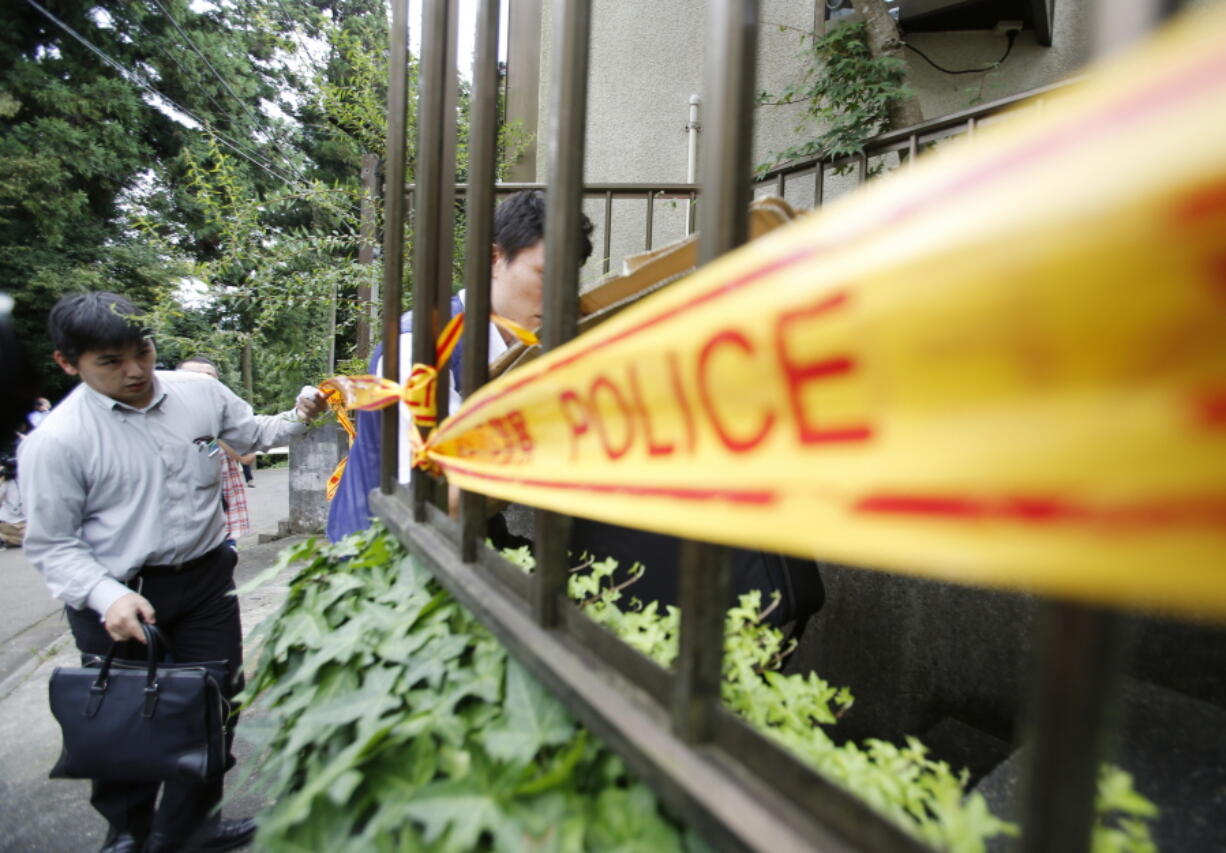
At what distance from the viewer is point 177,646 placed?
10.0ft

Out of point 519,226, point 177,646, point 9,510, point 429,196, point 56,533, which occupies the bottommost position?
point 9,510

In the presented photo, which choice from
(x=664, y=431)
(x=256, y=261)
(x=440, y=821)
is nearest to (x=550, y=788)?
(x=440, y=821)

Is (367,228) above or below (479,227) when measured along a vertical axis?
above

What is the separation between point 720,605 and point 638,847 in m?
0.27

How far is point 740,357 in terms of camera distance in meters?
0.54

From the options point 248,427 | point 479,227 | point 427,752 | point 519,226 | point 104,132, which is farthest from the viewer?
point 104,132

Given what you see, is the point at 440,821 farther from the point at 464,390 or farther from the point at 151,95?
the point at 151,95

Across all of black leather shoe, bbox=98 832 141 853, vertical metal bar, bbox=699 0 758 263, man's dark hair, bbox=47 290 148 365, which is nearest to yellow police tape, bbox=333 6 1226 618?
vertical metal bar, bbox=699 0 758 263

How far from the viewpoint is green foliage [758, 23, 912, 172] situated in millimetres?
4598

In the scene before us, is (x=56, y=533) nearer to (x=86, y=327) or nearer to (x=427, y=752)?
(x=86, y=327)

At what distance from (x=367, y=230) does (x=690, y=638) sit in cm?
522

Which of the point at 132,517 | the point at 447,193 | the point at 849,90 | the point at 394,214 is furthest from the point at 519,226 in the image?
the point at 849,90

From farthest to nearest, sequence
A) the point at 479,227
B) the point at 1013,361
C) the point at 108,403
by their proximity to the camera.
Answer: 1. the point at 108,403
2. the point at 479,227
3. the point at 1013,361

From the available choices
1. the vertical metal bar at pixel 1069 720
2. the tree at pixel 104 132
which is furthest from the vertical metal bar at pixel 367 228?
the tree at pixel 104 132
